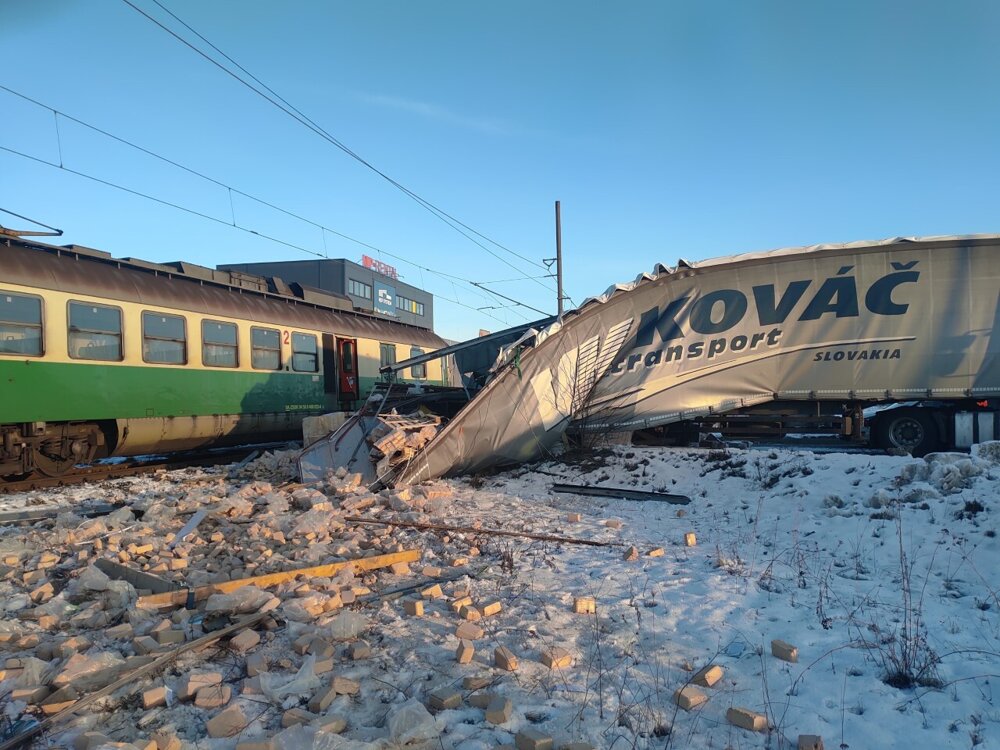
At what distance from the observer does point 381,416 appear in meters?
9.67

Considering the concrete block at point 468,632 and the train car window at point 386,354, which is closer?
the concrete block at point 468,632

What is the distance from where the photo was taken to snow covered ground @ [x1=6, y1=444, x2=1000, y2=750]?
282 centimetres

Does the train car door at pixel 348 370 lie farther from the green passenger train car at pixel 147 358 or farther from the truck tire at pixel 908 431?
the truck tire at pixel 908 431

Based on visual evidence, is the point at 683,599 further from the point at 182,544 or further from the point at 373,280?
the point at 373,280

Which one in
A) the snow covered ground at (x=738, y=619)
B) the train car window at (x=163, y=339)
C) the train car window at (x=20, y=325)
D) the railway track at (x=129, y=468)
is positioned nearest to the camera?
the snow covered ground at (x=738, y=619)

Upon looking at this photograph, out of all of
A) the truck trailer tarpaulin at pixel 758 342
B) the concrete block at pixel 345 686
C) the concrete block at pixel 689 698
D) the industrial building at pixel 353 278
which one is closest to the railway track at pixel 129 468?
the truck trailer tarpaulin at pixel 758 342

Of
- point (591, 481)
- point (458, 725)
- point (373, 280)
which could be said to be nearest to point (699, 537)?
point (591, 481)

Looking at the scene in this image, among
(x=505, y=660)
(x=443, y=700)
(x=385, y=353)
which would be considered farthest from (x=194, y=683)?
(x=385, y=353)

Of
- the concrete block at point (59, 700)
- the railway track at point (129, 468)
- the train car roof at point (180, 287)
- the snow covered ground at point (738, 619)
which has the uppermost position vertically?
the train car roof at point (180, 287)

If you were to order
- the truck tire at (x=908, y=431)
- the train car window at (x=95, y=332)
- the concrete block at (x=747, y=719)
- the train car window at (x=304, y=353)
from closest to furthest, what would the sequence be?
the concrete block at (x=747, y=719)
the train car window at (x=95, y=332)
the truck tire at (x=908, y=431)
the train car window at (x=304, y=353)

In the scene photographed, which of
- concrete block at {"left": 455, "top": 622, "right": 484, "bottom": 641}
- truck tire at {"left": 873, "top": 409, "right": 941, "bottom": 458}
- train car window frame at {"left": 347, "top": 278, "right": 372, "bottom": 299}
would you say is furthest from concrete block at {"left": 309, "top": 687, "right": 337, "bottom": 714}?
train car window frame at {"left": 347, "top": 278, "right": 372, "bottom": 299}

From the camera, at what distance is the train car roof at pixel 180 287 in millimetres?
9375

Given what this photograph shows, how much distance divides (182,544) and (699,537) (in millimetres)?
5481

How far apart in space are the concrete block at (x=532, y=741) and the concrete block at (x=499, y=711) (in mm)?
166
